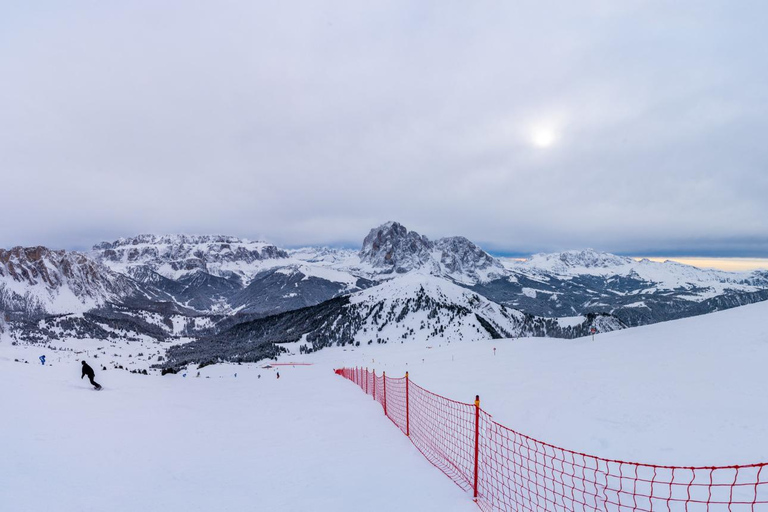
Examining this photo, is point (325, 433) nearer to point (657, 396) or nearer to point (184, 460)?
point (184, 460)

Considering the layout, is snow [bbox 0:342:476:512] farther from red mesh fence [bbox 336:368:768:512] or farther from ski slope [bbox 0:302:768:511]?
red mesh fence [bbox 336:368:768:512]

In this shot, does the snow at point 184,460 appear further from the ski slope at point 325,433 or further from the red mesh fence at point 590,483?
the red mesh fence at point 590,483

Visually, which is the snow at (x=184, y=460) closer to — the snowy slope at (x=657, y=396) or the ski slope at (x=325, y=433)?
the ski slope at (x=325, y=433)

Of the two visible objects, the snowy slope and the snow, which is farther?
the snowy slope

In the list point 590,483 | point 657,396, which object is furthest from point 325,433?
point 657,396

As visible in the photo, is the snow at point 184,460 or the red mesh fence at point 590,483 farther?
the red mesh fence at point 590,483

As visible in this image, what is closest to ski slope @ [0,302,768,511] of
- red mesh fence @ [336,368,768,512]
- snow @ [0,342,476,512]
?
snow @ [0,342,476,512]

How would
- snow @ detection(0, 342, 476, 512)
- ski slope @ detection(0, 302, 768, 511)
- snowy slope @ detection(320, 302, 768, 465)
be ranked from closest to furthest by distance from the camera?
snow @ detection(0, 342, 476, 512)
ski slope @ detection(0, 302, 768, 511)
snowy slope @ detection(320, 302, 768, 465)

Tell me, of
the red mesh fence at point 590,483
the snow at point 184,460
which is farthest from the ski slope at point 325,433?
the red mesh fence at point 590,483

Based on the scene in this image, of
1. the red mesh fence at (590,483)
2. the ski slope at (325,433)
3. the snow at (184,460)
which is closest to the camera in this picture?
the snow at (184,460)

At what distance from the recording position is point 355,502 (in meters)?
7.05

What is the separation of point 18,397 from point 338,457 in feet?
29.3

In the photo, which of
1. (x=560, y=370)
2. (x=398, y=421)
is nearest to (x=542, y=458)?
(x=398, y=421)

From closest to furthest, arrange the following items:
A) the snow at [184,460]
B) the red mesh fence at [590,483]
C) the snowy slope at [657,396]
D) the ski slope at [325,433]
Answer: the snow at [184,460], the ski slope at [325,433], the red mesh fence at [590,483], the snowy slope at [657,396]
